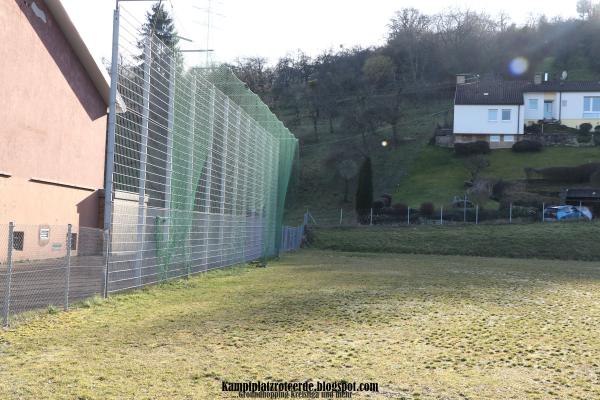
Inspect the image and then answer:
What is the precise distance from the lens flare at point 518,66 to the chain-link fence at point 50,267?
66.1 m

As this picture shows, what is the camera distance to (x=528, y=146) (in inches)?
1750

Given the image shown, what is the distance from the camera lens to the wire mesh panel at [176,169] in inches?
325

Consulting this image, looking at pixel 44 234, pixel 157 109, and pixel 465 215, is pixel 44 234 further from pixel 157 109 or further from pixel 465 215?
pixel 465 215

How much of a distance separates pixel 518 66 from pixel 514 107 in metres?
22.5

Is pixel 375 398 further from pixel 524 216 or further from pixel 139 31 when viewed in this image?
pixel 524 216

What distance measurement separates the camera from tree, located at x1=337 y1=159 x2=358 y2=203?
40.8 metres

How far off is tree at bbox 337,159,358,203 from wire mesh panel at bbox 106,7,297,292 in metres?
25.6

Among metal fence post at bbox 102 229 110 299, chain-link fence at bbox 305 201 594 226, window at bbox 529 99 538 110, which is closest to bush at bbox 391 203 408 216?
chain-link fence at bbox 305 201 594 226

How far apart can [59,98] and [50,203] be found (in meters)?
2.78

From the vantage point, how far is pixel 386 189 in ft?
136

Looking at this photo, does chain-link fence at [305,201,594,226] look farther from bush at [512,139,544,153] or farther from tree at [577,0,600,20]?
tree at [577,0,600,20]

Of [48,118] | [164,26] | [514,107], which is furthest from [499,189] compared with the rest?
[164,26]

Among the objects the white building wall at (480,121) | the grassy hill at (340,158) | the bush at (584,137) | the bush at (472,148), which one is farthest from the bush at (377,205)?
the bush at (584,137)

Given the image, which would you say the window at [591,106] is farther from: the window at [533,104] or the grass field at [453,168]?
the grass field at [453,168]
